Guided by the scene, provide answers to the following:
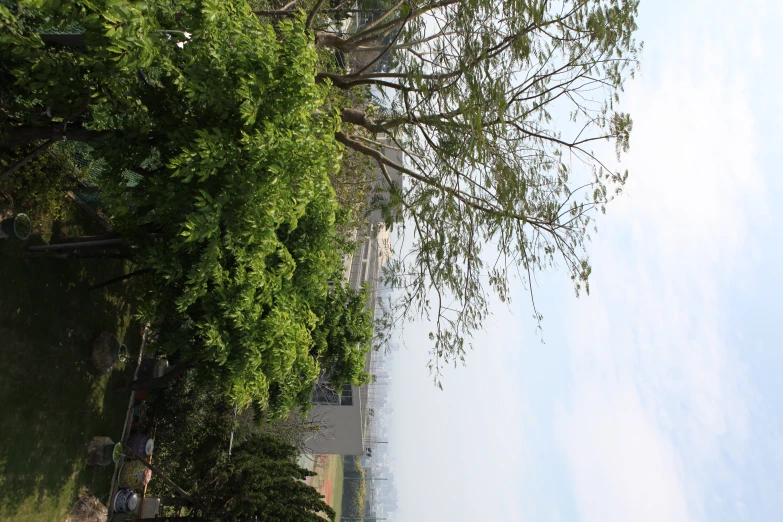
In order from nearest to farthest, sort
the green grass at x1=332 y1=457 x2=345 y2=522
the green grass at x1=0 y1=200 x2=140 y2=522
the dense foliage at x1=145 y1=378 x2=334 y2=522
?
the green grass at x1=0 y1=200 x2=140 y2=522
the dense foliage at x1=145 y1=378 x2=334 y2=522
the green grass at x1=332 y1=457 x2=345 y2=522

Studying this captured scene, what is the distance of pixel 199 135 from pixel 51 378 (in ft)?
19.3

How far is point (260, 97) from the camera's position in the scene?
5.86 metres

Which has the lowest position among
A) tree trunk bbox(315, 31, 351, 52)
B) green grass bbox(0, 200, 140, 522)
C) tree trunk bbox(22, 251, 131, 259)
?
green grass bbox(0, 200, 140, 522)

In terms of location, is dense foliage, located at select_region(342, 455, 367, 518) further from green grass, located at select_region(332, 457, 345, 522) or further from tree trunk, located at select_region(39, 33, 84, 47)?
tree trunk, located at select_region(39, 33, 84, 47)

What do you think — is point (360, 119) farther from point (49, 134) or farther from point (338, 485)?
point (338, 485)

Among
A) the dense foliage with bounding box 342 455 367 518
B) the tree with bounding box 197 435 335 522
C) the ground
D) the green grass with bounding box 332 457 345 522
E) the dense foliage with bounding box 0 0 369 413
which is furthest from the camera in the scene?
the dense foliage with bounding box 342 455 367 518

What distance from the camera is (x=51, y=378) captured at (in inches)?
346

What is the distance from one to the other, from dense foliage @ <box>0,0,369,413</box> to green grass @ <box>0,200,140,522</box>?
214 cm

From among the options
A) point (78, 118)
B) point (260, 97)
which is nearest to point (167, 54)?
point (260, 97)

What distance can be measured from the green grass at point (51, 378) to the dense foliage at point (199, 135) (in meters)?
2.14

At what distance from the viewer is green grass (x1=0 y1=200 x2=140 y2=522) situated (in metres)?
7.94

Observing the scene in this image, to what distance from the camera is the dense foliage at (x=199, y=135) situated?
549cm

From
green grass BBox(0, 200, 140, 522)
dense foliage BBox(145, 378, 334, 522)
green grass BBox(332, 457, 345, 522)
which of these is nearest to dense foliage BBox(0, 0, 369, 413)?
green grass BBox(0, 200, 140, 522)

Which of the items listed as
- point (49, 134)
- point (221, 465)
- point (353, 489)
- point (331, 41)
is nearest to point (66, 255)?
point (49, 134)
